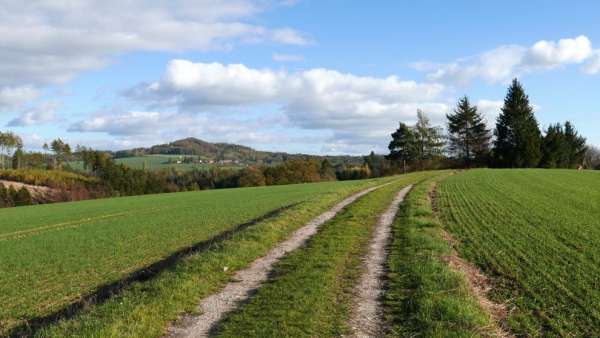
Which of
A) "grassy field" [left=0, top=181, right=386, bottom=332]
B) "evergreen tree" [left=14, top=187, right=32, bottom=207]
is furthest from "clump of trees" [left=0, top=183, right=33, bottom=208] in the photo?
"grassy field" [left=0, top=181, right=386, bottom=332]

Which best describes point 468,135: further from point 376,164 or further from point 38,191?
point 38,191

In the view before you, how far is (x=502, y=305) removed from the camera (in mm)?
8164

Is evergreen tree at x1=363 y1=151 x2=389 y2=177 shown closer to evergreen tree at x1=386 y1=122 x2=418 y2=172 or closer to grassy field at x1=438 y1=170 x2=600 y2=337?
evergreen tree at x1=386 y1=122 x2=418 y2=172

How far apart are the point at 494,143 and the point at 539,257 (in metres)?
76.5

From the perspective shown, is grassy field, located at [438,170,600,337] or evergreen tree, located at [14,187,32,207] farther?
evergreen tree, located at [14,187,32,207]

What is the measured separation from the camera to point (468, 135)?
277ft

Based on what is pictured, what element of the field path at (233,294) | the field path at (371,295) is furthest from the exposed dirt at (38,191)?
the field path at (371,295)

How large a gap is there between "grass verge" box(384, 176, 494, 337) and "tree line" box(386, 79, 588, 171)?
7236 centimetres

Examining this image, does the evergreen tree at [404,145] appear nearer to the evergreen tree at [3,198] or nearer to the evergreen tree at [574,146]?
the evergreen tree at [574,146]

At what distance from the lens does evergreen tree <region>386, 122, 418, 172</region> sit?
8919cm

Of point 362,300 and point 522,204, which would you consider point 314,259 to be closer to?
point 362,300

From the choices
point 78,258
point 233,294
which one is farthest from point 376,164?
point 233,294

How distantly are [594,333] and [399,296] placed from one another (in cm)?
310

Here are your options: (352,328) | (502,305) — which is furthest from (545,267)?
(352,328)
